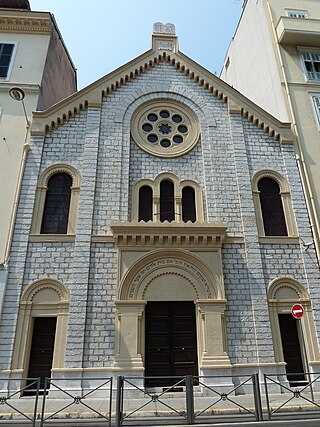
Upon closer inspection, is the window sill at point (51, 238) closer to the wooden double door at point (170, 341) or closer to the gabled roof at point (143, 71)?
the wooden double door at point (170, 341)

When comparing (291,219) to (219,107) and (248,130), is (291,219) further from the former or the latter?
(219,107)

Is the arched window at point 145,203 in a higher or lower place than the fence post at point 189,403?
higher

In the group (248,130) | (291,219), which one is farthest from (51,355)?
(248,130)

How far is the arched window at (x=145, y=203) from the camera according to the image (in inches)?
615

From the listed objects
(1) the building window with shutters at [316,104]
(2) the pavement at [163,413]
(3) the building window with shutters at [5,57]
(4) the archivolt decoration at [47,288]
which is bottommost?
(2) the pavement at [163,413]

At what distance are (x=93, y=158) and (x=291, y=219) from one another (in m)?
9.98

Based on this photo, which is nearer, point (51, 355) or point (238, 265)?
point (51, 355)

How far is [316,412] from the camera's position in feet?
31.2

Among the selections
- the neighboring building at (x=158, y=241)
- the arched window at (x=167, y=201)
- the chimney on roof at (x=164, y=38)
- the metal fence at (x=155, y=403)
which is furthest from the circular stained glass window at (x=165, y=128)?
the metal fence at (x=155, y=403)

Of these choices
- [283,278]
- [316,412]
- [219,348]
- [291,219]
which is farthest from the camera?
[291,219]

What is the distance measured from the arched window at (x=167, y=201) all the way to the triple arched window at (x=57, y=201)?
3.98m

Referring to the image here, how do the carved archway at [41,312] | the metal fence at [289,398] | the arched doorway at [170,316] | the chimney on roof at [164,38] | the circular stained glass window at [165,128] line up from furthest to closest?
the chimney on roof at [164,38], the circular stained glass window at [165,128], the arched doorway at [170,316], the carved archway at [41,312], the metal fence at [289,398]

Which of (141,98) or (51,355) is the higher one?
(141,98)

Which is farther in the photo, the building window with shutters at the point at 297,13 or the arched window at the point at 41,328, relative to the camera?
the building window with shutters at the point at 297,13
